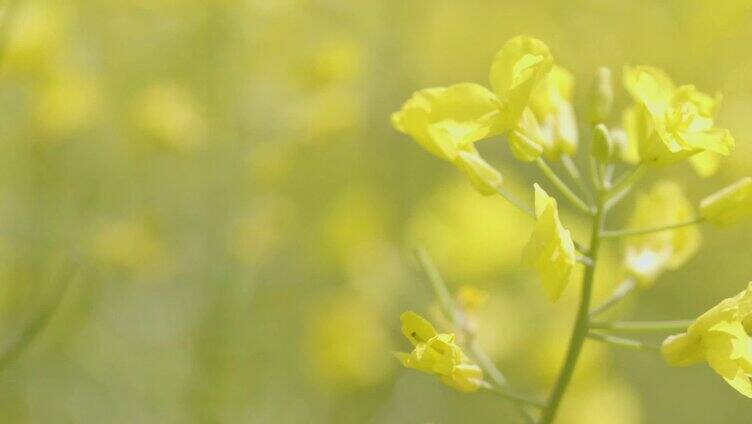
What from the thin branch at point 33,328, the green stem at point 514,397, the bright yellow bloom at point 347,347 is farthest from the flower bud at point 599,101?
the bright yellow bloom at point 347,347

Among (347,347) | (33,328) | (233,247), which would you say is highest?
(33,328)

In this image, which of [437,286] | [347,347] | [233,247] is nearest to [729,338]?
[437,286]

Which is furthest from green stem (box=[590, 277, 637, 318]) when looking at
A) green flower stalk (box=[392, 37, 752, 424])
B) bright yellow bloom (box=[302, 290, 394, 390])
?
bright yellow bloom (box=[302, 290, 394, 390])

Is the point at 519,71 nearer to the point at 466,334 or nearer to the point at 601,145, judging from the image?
the point at 601,145

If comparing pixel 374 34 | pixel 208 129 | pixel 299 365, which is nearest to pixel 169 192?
pixel 208 129

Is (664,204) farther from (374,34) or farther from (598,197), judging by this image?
(374,34)
